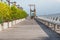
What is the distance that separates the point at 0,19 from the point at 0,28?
395cm

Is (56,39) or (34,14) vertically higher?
(56,39)

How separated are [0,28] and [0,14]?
501 centimetres

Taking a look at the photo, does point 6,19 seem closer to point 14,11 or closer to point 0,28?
point 0,28

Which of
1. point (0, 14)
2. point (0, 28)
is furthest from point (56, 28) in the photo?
point (0, 14)

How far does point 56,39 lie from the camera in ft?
57.3

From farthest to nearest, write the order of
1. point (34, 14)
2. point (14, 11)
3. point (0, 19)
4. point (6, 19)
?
point (34, 14) → point (14, 11) → point (6, 19) → point (0, 19)

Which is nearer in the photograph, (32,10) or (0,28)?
(0,28)

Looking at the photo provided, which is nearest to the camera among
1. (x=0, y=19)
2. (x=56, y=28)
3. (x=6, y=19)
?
(x=56, y=28)

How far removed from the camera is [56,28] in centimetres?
2772

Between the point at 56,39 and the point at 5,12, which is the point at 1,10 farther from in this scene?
the point at 56,39

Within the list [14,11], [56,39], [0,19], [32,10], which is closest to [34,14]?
[32,10]

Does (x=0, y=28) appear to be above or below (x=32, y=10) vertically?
above

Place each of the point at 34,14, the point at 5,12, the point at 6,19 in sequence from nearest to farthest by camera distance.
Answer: the point at 5,12, the point at 6,19, the point at 34,14

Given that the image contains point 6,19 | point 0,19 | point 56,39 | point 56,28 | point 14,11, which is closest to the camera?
point 56,39
